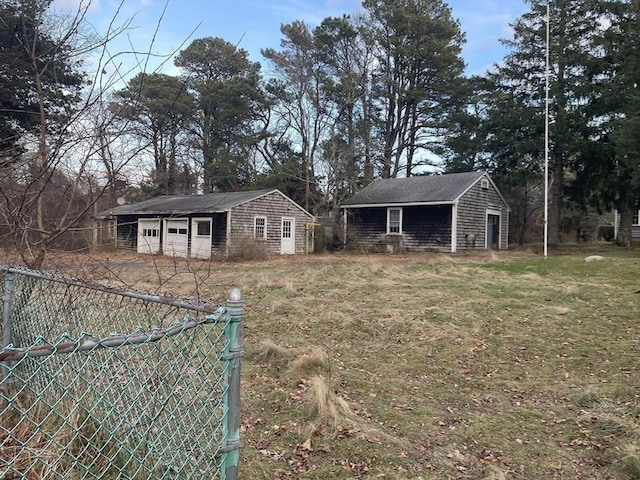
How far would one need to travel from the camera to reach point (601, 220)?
3219 centimetres

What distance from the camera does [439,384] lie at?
4820 millimetres

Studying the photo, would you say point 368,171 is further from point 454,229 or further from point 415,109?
point 454,229

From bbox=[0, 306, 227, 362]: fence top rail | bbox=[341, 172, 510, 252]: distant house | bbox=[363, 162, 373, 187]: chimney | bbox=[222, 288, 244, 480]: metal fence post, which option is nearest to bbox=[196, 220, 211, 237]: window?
bbox=[341, 172, 510, 252]: distant house

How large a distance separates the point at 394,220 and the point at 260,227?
6.95 m

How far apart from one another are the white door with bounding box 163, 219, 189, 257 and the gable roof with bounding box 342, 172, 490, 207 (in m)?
8.61

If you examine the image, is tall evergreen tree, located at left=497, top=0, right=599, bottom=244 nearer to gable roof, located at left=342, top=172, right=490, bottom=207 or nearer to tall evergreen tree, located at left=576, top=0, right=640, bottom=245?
tall evergreen tree, located at left=576, top=0, right=640, bottom=245

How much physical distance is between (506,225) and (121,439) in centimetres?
2606

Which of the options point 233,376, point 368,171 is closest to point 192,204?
point 368,171

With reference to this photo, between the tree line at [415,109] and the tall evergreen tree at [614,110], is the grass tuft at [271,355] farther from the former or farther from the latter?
the tall evergreen tree at [614,110]

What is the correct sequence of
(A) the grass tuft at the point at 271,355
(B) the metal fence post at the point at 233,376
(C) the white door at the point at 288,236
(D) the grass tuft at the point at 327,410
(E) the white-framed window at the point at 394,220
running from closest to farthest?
(B) the metal fence post at the point at 233,376
(D) the grass tuft at the point at 327,410
(A) the grass tuft at the point at 271,355
(C) the white door at the point at 288,236
(E) the white-framed window at the point at 394,220

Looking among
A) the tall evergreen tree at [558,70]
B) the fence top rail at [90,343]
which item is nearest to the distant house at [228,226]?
the tall evergreen tree at [558,70]

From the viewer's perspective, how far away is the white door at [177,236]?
2227cm

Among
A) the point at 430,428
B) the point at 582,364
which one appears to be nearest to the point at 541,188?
the point at 582,364

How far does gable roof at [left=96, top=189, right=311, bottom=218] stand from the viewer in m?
20.9
